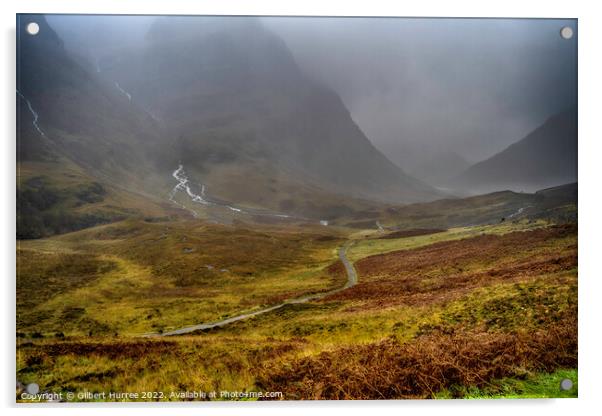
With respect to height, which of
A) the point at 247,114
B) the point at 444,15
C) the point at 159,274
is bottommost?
the point at 159,274

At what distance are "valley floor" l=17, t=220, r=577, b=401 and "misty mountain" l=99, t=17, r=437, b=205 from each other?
2464 millimetres

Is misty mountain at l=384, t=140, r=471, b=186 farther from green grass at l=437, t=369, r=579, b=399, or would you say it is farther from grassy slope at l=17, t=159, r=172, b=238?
grassy slope at l=17, t=159, r=172, b=238

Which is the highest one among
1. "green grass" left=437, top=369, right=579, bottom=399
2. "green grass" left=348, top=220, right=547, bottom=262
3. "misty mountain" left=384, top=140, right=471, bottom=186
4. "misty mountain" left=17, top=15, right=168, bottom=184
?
"misty mountain" left=17, top=15, right=168, bottom=184

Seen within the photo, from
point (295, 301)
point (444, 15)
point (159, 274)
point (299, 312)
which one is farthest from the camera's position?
Answer: point (295, 301)

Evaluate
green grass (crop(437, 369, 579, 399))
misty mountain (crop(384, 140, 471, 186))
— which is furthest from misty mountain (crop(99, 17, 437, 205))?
green grass (crop(437, 369, 579, 399))

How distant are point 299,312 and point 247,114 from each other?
9.56 metres

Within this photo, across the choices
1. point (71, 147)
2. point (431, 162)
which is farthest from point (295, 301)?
point (71, 147)

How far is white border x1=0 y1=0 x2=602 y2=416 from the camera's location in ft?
37.3

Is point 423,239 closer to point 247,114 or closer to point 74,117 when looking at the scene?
point 247,114

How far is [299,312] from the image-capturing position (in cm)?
1374

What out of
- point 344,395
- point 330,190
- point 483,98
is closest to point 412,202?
point 330,190

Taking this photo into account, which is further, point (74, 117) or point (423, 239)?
point (423, 239)

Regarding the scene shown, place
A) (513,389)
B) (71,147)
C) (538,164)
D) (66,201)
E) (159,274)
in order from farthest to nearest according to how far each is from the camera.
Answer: (159,274) → (71,147) → (538,164) → (66,201) → (513,389)

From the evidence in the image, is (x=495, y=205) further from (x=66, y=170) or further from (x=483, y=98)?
(x=66, y=170)
